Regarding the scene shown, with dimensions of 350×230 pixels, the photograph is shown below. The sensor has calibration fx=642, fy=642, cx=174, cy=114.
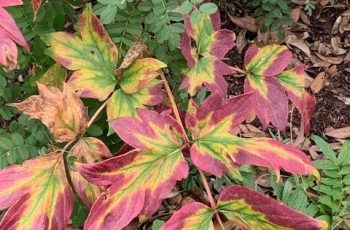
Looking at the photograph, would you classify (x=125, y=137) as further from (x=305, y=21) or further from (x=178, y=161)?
(x=305, y=21)

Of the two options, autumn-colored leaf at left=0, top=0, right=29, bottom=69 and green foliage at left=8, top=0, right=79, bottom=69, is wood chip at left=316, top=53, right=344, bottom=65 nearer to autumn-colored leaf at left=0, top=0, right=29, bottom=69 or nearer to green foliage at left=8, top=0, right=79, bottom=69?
green foliage at left=8, top=0, right=79, bottom=69

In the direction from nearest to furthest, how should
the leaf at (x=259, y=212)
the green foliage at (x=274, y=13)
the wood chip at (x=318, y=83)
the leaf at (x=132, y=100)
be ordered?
the leaf at (x=259, y=212), the leaf at (x=132, y=100), the green foliage at (x=274, y=13), the wood chip at (x=318, y=83)

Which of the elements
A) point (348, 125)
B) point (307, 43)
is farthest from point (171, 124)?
point (307, 43)

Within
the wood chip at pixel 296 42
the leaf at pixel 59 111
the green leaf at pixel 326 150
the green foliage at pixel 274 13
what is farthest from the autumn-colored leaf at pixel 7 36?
the wood chip at pixel 296 42

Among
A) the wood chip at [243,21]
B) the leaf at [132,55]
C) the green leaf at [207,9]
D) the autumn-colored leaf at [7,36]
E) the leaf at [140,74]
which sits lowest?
the wood chip at [243,21]

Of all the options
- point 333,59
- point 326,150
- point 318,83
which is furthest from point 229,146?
point 333,59

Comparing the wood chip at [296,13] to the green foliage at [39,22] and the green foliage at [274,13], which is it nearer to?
the green foliage at [274,13]

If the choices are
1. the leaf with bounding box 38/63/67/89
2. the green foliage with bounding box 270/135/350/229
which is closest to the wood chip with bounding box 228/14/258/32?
the green foliage with bounding box 270/135/350/229
